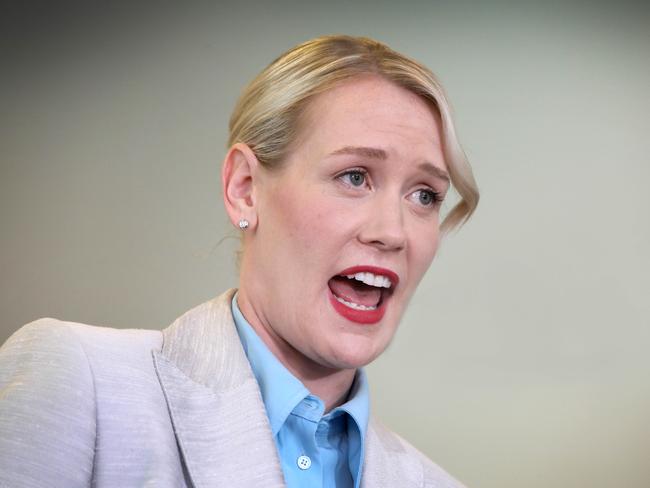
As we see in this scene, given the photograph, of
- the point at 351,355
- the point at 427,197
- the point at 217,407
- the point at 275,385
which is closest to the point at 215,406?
the point at 217,407

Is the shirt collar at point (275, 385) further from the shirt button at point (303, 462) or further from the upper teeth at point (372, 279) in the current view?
the upper teeth at point (372, 279)

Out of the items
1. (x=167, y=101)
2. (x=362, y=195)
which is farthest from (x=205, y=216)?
(x=362, y=195)

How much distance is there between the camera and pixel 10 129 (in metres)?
2.92

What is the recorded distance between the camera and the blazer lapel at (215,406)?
44.2 inches

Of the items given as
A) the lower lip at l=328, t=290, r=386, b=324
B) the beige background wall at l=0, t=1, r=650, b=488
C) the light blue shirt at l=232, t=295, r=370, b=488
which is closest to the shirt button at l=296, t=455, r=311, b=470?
the light blue shirt at l=232, t=295, r=370, b=488

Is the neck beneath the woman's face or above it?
beneath

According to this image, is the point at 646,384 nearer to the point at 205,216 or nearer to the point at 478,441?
the point at 478,441

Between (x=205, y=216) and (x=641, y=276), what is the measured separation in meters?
1.41

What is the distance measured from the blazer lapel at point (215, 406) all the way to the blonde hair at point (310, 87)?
29 cm

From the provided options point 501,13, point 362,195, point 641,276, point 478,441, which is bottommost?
point 478,441

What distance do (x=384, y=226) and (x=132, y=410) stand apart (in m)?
0.44

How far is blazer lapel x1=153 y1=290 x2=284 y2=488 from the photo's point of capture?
3.68 ft

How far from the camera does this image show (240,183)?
1.37m

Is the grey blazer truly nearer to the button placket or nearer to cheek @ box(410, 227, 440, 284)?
the button placket
